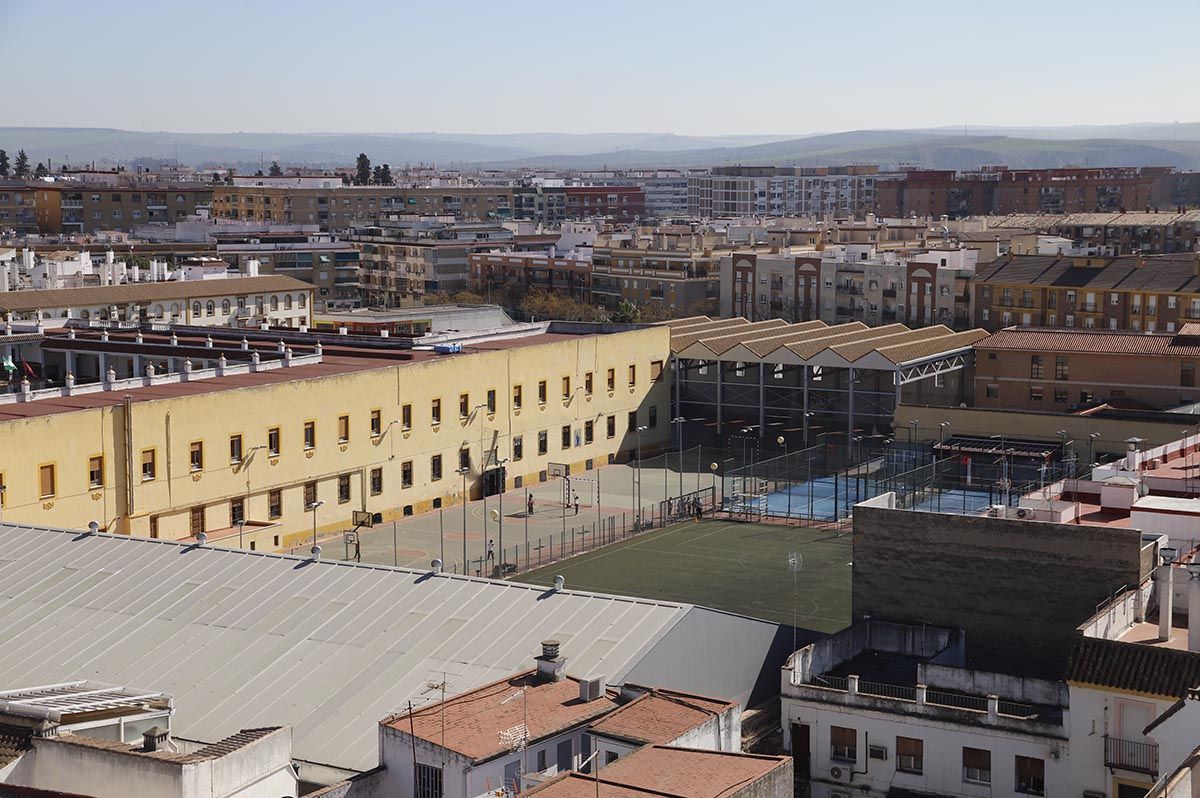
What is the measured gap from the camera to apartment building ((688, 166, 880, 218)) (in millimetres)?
173000

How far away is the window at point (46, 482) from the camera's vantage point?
3228 centimetres

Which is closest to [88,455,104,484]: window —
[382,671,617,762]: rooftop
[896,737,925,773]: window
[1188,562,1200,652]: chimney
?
[382,671,617,762]: rooftop

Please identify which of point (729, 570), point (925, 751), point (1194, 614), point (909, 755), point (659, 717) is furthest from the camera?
point (729, 570)

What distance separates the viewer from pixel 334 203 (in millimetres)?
133875

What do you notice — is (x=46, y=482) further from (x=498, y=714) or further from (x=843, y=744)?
(x=498, y=714)

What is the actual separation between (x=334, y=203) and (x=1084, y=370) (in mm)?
92742

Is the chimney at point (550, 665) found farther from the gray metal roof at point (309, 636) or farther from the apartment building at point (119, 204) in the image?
the apartment building at point (119, 204)

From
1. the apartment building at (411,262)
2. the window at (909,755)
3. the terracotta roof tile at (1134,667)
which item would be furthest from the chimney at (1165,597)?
the apartment building at (411,262)

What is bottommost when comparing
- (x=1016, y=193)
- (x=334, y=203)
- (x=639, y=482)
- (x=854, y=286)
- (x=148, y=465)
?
(x=639, y=482)

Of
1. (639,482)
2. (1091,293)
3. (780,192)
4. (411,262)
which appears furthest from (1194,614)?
(780,192)

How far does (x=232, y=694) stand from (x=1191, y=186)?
556ft

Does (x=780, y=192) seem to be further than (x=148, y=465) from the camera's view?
Yes

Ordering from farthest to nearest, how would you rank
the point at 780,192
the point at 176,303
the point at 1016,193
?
the point at 780,192 → the point at 1016,193 → the point at 176,303

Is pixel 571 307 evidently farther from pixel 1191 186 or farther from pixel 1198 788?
pixel 1191 186
